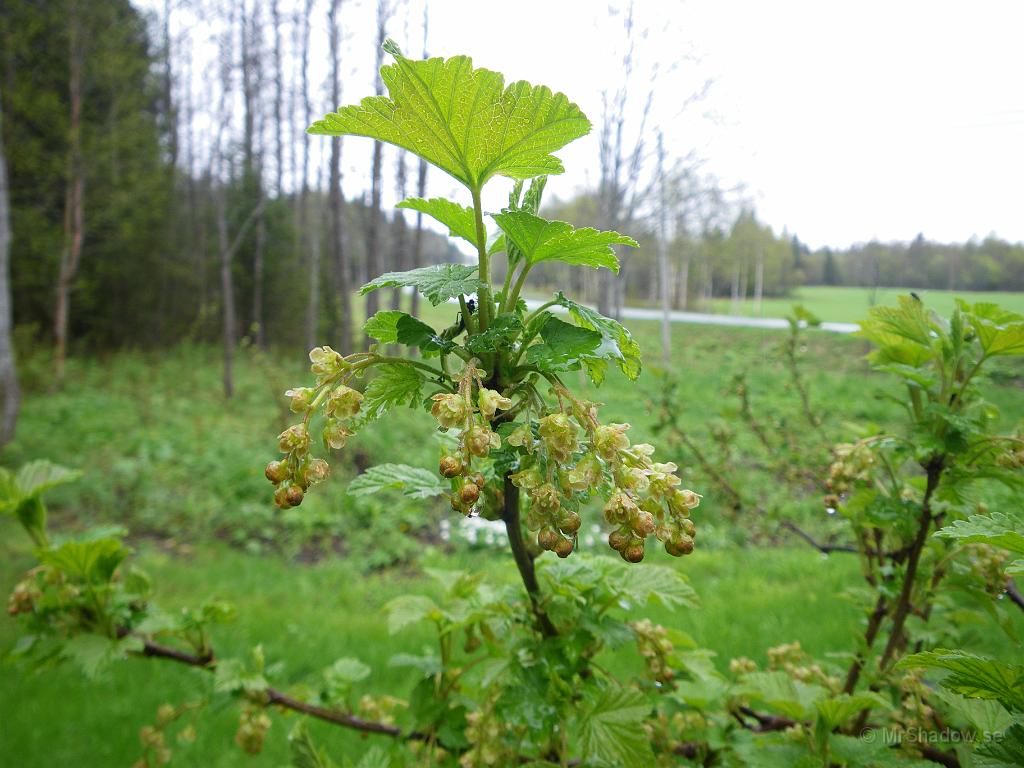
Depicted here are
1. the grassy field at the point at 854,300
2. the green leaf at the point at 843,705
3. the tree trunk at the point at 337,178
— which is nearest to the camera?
the green leaf at the point at 843,705

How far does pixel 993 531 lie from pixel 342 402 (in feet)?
2.54

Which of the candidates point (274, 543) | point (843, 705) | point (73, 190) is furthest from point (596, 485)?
Answer: point (73, 190)

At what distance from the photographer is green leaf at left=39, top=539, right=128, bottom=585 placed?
1188mm

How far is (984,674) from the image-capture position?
2.31ft

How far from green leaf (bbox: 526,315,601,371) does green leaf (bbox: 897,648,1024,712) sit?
0.53 metres

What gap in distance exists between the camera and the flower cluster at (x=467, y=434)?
583 millimetres

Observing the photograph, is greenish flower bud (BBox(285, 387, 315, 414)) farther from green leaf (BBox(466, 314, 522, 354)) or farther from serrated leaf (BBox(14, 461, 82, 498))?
serrated leaf (BBox(14, 461, 82, 498))

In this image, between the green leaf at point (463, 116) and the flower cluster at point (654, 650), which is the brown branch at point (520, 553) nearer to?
the flower cluster at point (654, 650)

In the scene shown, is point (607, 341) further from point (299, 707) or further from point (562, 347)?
point (299, 707)

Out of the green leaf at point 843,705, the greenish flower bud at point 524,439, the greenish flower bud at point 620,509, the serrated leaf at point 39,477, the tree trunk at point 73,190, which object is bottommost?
the green leaf at point 843,705

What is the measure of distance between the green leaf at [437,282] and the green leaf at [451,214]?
0.25 feet

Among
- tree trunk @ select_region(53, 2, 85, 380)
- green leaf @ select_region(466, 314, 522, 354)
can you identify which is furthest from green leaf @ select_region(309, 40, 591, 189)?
tree trunk @ select_region(53, 2, 85, 380)

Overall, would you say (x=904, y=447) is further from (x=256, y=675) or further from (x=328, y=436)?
(x=256, y=675)

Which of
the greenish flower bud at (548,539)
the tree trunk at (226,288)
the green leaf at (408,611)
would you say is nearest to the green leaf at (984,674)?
→ the greenish flower bud at (548,539)
